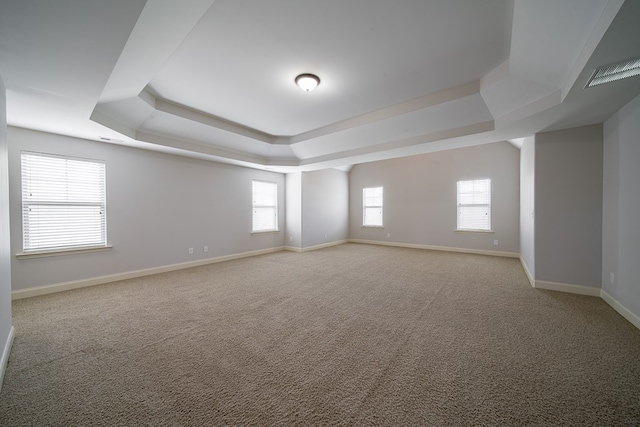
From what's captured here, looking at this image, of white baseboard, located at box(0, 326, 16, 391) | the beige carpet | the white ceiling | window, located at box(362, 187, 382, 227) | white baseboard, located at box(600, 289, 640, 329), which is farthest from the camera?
window, located at box(362, 187, 382, 227)

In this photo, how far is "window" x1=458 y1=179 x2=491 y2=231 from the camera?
20.0 feet

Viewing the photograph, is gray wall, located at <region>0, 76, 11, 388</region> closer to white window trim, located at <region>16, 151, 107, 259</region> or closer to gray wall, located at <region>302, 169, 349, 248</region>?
white window trim, located at <region>16, 151, 107, 259</region>

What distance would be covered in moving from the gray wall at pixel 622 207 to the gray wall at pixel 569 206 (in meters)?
0.11

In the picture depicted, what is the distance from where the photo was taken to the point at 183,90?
3203 millimetres

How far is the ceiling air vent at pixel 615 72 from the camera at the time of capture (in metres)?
1.92

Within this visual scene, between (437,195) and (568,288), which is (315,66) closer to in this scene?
(568,288)

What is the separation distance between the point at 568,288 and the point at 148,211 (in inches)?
267

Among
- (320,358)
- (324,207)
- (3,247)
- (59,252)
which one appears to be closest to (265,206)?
(324,207)

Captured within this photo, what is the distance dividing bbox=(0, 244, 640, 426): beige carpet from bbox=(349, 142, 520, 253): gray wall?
292cm

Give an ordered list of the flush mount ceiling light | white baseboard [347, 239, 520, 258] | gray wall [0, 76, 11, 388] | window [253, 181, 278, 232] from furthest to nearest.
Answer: window [253, 181, 278, 232] → white baseboard [347, 239, 520, 258] → the flush mount ceiling light → gray wall [0, 76, 11, 388]

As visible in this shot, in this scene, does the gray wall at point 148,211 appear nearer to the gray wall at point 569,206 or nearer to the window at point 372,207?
the window at point 372,207

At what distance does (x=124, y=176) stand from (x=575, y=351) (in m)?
6.11

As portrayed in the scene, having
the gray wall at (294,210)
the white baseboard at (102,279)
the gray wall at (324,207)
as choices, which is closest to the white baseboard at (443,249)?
the gray wall at (324,207)

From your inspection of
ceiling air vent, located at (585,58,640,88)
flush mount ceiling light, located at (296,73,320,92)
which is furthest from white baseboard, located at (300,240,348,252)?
→ ceiling air vent, located at (585,58,640,88)
